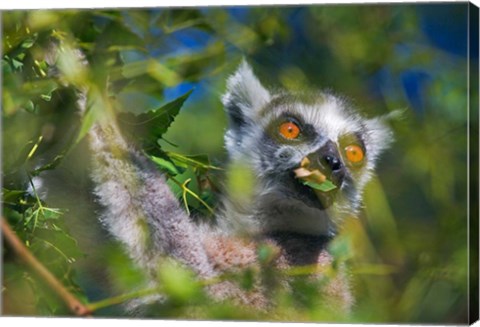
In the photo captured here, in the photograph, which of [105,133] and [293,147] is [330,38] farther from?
[105,133]

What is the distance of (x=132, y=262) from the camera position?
4180 millimetres

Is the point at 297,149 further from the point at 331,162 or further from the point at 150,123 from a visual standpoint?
the point at 150,123

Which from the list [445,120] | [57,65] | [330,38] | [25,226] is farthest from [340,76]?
[25,226]

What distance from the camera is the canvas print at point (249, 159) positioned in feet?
13.0

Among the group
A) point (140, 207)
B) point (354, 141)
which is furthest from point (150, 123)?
point (354, 141)

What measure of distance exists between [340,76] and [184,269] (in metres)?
1.17

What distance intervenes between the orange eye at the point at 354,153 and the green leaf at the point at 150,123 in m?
0.79

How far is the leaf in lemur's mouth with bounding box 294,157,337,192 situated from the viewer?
4.02 metres

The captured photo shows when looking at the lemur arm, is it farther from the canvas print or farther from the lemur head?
the lemur head

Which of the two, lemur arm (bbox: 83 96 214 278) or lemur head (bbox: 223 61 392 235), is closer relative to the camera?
lemur head (bbox: 223 61 392 235)

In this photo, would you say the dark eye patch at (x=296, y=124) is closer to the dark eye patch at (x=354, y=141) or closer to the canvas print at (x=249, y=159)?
the canvas print at (x=249, y=159)

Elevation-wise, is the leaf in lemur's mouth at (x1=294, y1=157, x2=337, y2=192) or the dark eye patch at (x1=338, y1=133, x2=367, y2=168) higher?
the dark eye patch at (x1=338, y1=133, x2=367, y2=168)

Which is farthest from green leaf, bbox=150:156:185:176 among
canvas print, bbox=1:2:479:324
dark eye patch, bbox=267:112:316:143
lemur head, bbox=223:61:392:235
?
dark eye patch, bbox=267:112:316:143

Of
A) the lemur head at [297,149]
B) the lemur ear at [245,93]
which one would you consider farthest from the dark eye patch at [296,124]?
the lemur ear at [245,93]
